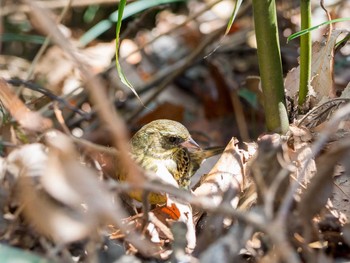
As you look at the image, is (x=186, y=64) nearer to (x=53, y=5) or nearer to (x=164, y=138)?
(x=164, y=138)

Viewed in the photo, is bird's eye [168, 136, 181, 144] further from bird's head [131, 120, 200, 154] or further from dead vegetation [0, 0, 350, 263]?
dead vegetation [0, 0, 350, 263]

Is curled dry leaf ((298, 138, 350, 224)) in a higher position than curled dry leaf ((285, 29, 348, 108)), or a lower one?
higher

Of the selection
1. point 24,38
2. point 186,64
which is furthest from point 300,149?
point 24,38

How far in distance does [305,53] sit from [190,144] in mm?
988

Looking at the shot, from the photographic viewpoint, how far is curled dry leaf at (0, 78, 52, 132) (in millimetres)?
2445

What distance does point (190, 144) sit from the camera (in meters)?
3.73

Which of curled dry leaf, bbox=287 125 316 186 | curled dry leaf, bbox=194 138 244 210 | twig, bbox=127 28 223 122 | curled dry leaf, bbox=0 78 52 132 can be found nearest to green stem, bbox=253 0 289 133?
curled dry leaf, bbox=287 125 316 186

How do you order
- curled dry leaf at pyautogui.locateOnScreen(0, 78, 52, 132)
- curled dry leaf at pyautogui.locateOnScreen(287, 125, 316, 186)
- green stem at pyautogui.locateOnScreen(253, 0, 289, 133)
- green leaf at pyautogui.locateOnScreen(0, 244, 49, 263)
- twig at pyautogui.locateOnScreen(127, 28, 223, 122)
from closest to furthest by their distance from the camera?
1. green leaf at pyautogui.locateOnScreen(0, 244, 49, 263)
2. curled dry leaf at pyautogui.locateOnScreen(0, 78, 52, 132)
3. curled dry leaf at pyautogui.locateOnScreen(287, 125, 316, 186)
4. green stem at pyautogui.locateOnScreen(253, 0, 289, 133)
5. twig at pyautogui.locateOnScreen(127, 28, 223, 122)

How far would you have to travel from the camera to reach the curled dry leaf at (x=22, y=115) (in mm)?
2445

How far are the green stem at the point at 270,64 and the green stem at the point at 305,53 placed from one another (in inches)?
3.4

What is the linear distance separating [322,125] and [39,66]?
3.03 metres

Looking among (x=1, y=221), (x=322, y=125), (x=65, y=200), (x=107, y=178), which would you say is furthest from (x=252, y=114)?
(x=65, y=200)

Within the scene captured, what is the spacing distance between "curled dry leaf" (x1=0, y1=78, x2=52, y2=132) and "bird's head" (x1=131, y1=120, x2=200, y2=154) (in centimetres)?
126

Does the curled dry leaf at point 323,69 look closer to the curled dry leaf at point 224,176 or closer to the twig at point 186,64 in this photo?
the curled dry leaf at point 224,176
